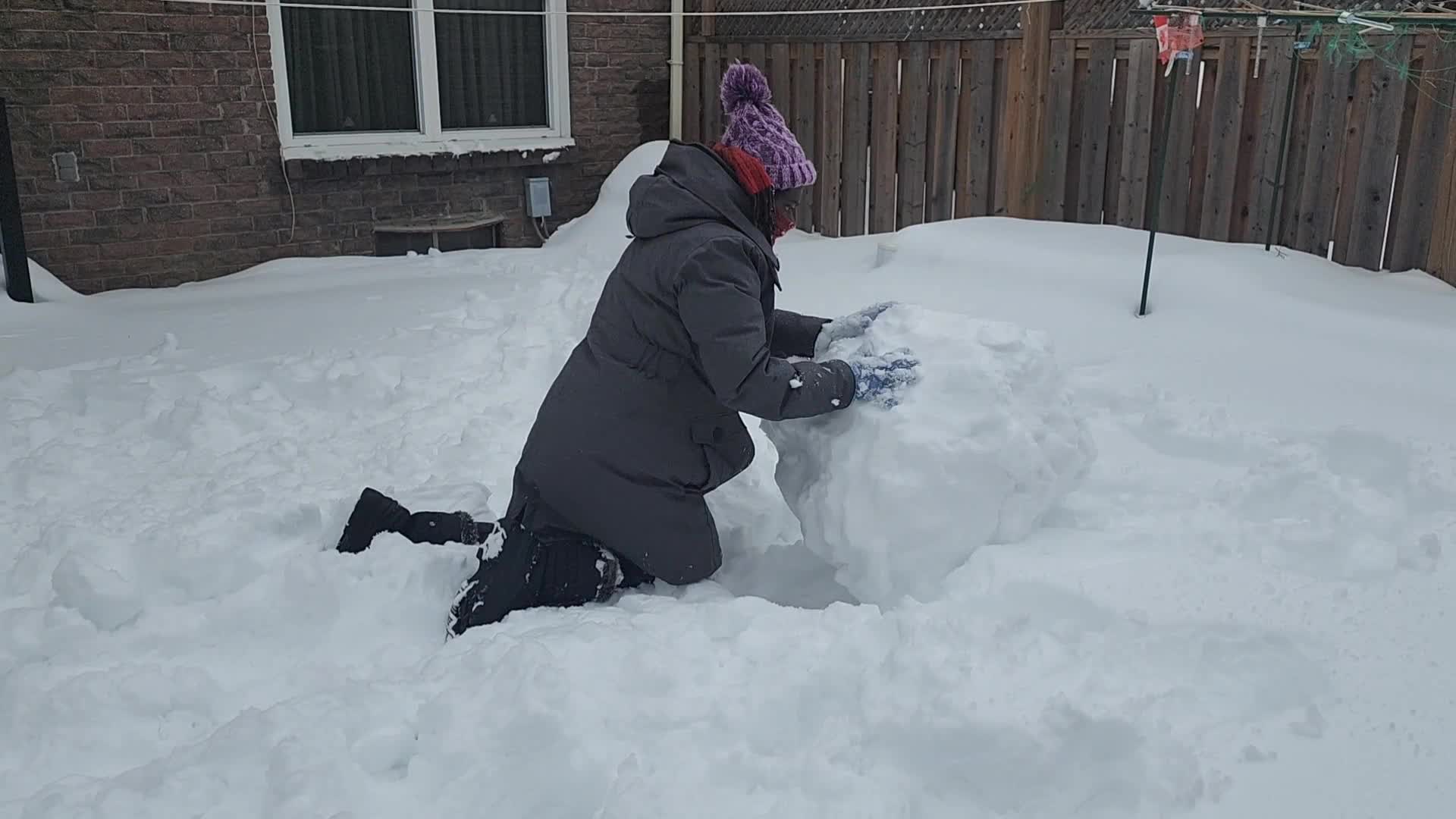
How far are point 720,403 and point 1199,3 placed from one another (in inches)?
157

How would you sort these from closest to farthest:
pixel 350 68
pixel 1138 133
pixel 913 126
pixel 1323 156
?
1. pixel 1323 156
2. pixel 1138 133
3. pixel 913 126
4. pixel 350 68

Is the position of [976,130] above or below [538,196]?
above

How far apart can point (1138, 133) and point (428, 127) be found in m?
4.54

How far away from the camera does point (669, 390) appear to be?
2924 mm

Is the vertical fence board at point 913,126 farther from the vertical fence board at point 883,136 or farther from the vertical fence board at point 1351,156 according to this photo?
the vertical fence board at point 1351,156

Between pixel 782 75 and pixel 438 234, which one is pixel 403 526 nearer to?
pixel 438 234

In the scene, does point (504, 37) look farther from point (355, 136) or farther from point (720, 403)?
point (720, 403)

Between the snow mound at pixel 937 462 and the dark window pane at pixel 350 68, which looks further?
the dark window pane at pixel 350 68

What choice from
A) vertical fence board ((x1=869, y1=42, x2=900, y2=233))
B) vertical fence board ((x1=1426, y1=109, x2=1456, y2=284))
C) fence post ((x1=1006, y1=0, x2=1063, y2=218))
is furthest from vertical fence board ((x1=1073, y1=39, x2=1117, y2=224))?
vertical fence board ((x1=1426, y1=109, x2=1456, y2=284))

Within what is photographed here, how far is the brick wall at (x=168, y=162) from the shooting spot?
6.41 meters

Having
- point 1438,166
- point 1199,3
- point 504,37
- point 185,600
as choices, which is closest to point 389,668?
point 185,600

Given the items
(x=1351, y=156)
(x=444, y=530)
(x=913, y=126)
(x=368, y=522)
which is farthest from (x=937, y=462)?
(x=913, y=126)

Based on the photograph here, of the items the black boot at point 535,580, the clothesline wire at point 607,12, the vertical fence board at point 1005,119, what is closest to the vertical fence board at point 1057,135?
the vertical fence board at point 1005,119

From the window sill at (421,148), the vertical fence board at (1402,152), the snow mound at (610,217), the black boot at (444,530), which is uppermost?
the vertical fence board at (1402,152)
